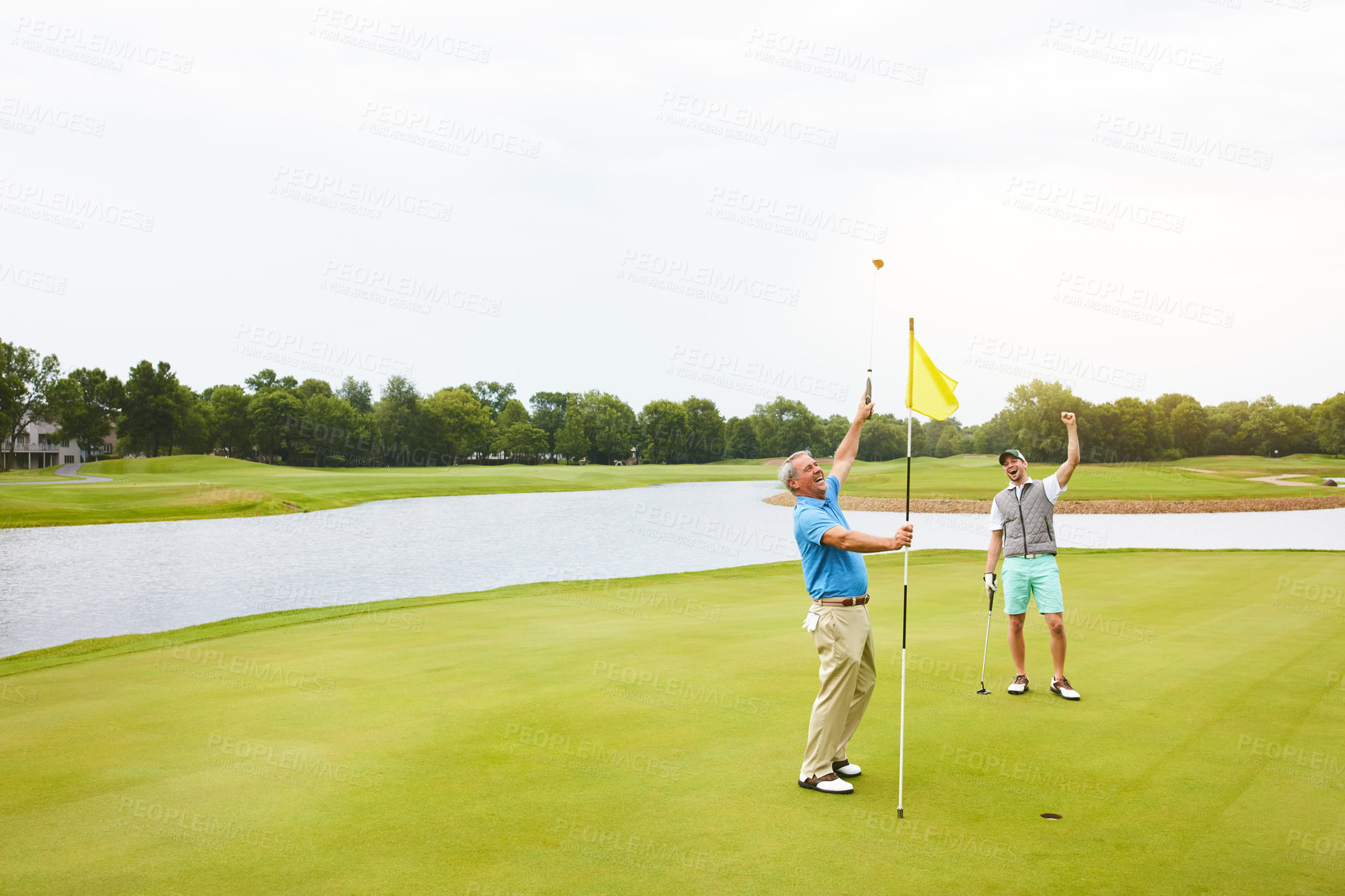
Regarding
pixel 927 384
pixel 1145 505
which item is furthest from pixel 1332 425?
pixel 927 384

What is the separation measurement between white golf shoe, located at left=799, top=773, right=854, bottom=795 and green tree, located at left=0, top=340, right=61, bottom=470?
259ft

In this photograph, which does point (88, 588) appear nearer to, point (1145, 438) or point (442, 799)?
point (442, 799)

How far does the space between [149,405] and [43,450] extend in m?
35.2

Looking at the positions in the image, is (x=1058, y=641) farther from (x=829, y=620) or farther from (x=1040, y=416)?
(x=1040, y=416)

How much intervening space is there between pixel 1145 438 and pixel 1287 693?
103 m

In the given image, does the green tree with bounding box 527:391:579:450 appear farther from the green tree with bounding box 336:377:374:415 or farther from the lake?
the lake

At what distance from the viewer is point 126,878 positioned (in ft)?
14.1

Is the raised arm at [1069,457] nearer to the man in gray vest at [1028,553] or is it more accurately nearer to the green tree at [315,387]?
the man in gray vest at [1028,553]

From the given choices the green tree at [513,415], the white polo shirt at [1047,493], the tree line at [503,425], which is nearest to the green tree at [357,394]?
the tree line at [503,425]

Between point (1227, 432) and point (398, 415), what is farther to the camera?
point (1227, 432)

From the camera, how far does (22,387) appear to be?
71.4 metres

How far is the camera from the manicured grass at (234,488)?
139ft

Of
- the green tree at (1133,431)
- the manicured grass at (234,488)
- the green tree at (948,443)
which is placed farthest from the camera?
the green tree at (948,443)

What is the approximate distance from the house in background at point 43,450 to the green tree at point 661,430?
74316 millimetres
